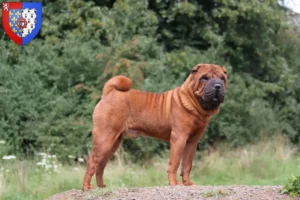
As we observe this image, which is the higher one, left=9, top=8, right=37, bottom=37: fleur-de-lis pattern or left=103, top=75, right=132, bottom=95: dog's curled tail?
left=9, top=8, right=37, bottom=37: fleur-de-lis pattern

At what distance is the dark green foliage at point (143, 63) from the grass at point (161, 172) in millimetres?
981

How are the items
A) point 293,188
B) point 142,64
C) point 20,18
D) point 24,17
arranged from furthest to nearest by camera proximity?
1. point 142,64
2. point 24,17
3. point 20,18
4. point 293,188

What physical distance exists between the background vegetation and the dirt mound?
25.6 ft

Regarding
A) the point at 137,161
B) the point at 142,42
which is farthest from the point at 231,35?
the point at 137,161

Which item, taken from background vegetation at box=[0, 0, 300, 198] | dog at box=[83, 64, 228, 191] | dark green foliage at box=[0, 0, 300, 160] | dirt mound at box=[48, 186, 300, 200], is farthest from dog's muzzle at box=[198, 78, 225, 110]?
dark green foliage at box=[0, 0, 300, 160]

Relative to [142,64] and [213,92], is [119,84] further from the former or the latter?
[142,64]

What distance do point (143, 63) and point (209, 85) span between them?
9.90 m

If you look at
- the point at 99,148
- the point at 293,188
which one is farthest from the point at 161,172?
the point at 293,188

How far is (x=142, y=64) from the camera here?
18328 mm

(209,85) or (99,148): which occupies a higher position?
(209,85)

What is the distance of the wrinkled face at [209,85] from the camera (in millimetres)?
8484

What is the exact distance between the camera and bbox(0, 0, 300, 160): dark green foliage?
691 inches

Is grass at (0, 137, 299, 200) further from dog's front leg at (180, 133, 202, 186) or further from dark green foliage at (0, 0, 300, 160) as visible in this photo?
dog's front leg at (180, 133, 202, 186)

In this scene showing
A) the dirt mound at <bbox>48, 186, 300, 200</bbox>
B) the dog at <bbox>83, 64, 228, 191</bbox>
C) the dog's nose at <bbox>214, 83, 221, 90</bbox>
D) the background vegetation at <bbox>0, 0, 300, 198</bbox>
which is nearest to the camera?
the dirt mound at <bbox>48, 186, 300, 200</bbox>
